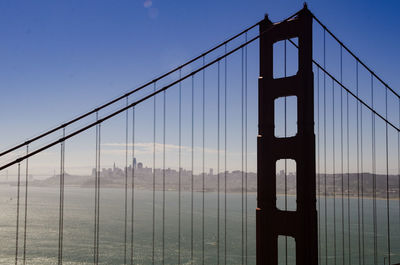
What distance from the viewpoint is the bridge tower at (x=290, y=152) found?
8.40m

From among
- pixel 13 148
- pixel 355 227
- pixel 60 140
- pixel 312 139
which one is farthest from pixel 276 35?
pixel 355 227

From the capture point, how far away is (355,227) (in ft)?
234

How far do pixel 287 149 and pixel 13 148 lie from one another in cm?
592

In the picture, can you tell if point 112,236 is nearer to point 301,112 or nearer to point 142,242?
point 142,242

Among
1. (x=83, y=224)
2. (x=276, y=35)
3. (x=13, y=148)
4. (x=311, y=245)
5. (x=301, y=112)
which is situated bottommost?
(x=83, y=224)

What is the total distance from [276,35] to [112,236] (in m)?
56.4

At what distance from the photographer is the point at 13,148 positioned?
6793mm

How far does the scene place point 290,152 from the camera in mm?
8805

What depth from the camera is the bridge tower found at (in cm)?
840

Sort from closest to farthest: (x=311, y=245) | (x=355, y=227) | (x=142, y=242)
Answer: (x=311, y=245)
(x=142, y=242)
(x=355, y=227)

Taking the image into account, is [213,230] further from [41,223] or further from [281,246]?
[41,223]

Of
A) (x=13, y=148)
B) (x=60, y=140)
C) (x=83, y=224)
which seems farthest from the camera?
(x=83, y=224)

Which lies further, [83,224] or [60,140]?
[83,224]

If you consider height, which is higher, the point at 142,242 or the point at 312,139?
the point at 312,139
